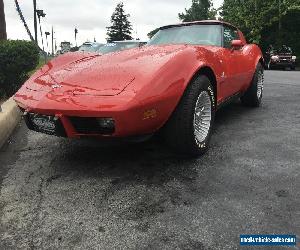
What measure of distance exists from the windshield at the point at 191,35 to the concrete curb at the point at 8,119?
6.50ft

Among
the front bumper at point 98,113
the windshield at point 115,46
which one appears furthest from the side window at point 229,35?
the windshield at point 115,46

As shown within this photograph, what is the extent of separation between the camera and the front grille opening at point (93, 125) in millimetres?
3029

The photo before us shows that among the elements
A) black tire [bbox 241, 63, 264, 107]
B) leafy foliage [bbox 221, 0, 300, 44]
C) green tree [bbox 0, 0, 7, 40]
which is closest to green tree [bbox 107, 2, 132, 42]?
leafy foliage [bbox 221, 0, 300, 44]

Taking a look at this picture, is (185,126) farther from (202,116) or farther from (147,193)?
(147,193)

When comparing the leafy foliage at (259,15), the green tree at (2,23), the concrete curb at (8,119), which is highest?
the leafy foliage at (259,15)

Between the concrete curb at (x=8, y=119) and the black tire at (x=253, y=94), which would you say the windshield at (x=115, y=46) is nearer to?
the black tire at (x=253, y=94)

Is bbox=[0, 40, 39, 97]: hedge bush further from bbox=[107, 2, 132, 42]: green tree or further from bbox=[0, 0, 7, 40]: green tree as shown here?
bbox=[107, 2, 132, 42]: green tree

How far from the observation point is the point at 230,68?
4.52 meters

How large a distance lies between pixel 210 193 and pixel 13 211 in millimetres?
1398

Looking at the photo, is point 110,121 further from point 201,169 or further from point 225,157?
point 225,157

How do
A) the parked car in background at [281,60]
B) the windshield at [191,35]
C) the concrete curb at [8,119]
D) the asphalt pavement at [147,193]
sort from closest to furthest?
1. the asphalt pavement at [147,193]
2. the concrete curb at [8,119]
3. the windshield at [191,35]
4. the parked car in background at [281,60]

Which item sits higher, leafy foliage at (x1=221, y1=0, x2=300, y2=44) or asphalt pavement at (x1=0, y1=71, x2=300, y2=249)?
leafy foliage at (x1=221, y1=0, x2=300, y2=44)

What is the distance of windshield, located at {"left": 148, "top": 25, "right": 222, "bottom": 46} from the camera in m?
4.64

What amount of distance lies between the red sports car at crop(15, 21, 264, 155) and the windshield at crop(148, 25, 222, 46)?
0.44 meters
